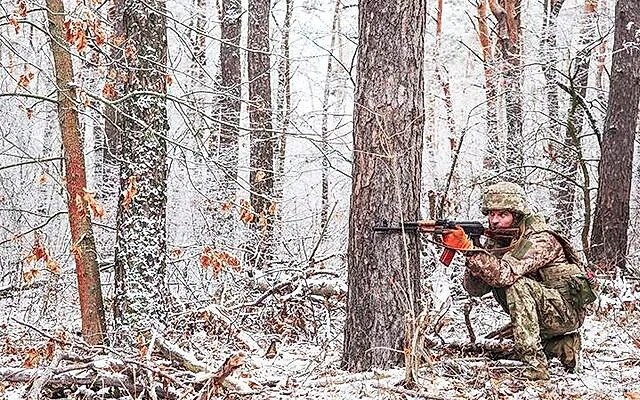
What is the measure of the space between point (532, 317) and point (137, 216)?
3.57 m

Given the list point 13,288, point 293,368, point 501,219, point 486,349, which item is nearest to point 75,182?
point 293,368

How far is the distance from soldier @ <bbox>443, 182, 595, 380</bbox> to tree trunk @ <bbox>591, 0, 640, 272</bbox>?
462 centimetres

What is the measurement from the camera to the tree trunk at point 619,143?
935cm

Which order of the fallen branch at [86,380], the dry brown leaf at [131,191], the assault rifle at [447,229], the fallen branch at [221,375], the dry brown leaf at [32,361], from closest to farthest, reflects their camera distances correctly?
the fallen branch at [221,375]
the fallen branch at [86,380]
the assault rifle at [447,229]
the dry brown leaf at [32,361]
the dry brown leaf at [131,191]

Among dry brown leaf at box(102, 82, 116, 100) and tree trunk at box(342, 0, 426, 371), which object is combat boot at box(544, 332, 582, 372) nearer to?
tree trunk at box(342, 0, 426, 371)

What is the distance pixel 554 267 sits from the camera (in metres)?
5.00

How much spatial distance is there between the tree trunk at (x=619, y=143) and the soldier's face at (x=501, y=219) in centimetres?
480

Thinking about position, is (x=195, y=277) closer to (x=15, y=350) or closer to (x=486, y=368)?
(x=15, y=350)

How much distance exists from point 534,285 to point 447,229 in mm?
756

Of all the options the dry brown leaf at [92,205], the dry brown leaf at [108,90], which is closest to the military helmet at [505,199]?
the dry brown leaf at [92,205]

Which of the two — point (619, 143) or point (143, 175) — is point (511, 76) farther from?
point (143, 175)

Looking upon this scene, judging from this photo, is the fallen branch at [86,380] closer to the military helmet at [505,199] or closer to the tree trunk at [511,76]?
the military helmet at [505,199]

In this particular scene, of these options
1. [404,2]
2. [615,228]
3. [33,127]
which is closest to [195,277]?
[615,228]

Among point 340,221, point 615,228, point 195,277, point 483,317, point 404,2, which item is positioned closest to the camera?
point 404,2
